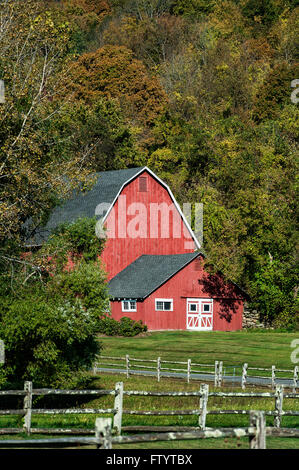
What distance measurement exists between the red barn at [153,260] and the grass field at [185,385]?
3.53 m

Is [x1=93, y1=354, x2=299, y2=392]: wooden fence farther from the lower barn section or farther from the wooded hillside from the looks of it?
the lower barn section

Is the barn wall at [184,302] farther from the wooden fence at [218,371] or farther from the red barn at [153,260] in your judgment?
the wooden fence at [218,371]

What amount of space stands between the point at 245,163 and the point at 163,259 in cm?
1790

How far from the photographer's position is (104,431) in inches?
431

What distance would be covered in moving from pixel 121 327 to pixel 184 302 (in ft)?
20.4

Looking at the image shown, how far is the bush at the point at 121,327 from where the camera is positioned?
57.8 meters

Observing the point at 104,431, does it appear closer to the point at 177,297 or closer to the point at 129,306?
the point at 129,306

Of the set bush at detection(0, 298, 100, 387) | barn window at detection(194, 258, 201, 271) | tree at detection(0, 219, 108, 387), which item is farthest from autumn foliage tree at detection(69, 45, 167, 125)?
bush at detection(0, 298, 100, 387)

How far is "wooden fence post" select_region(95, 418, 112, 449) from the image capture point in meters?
10.9

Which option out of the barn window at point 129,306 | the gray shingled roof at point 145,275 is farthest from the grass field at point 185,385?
the gray shingled roof at point 145,275

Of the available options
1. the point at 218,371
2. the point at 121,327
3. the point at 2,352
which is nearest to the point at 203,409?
the point at 2,352

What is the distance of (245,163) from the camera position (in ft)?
254
